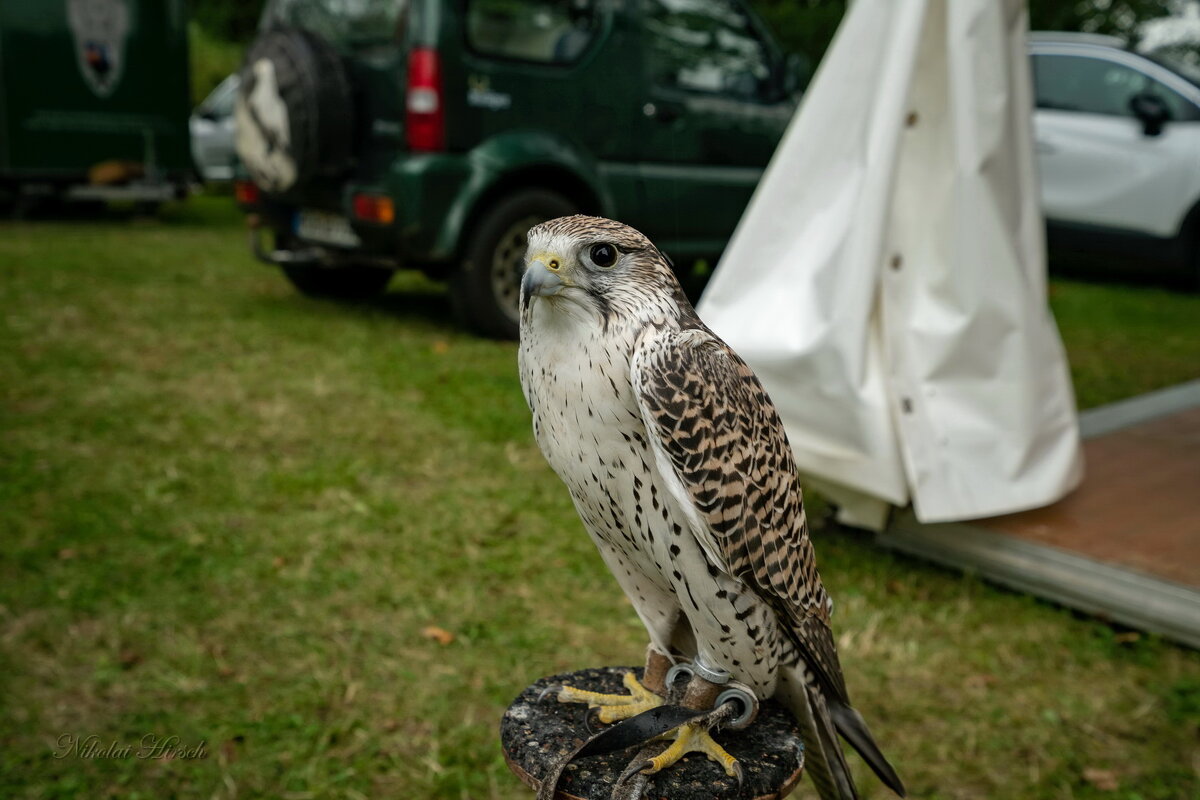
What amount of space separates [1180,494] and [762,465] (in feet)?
9.93

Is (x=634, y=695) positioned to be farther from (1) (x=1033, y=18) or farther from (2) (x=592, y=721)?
(1) (x=1033, y=18)

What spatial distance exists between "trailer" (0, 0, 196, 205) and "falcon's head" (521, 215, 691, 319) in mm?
10624

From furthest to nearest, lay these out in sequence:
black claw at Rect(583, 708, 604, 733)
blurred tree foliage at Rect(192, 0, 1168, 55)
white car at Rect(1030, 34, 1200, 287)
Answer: blurred tree foliage at Rect(192, 0, 1168, 55) < white car at Rect(1030, 34, 1200, 287) < black claw at Rect(583, 708, 604, 733)

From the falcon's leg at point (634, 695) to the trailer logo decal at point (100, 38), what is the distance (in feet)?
35.7

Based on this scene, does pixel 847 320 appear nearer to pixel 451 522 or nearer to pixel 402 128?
pixel 451 522

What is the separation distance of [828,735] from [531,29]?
16.5ft

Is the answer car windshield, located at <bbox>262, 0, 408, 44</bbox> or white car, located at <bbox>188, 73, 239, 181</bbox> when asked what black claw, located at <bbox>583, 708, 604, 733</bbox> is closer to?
car windshield, located at <bbox>262, 0, 408, 44</bbox>

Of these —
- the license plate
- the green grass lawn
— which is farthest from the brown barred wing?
the license plate

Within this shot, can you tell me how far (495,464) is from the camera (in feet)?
14.5

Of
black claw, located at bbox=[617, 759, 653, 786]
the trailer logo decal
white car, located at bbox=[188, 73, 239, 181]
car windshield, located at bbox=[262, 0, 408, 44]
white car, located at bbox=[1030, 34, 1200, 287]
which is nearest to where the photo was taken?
black claw, located at bbox=[617, 759, 653, 786]

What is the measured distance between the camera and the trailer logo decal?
10.2m

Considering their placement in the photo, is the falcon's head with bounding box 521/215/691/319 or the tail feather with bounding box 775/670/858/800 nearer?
the falcon's head with bounding box 521/215/691/319

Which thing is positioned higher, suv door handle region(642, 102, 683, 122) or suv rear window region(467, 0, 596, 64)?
suv rear window region(467, 0, 596, 64)

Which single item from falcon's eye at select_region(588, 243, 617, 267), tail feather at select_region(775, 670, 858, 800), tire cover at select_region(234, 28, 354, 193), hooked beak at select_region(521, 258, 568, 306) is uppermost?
falcon's eye at select_region(588, 243, 617, 267)
